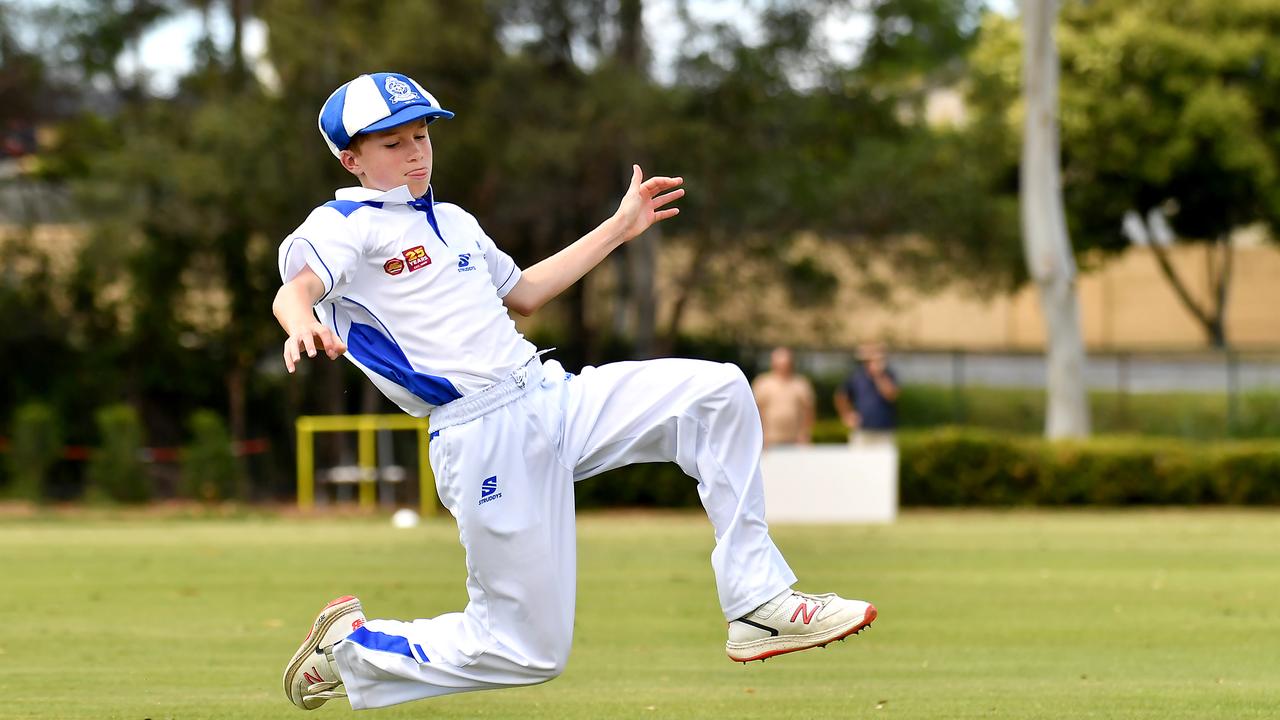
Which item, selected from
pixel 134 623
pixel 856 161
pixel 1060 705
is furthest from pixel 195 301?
pixel 1060 705

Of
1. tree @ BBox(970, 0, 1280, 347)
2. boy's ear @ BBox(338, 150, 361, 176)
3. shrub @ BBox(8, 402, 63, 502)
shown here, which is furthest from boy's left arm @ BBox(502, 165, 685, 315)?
→ tree @ BBox(970, 0, 1280, 347)

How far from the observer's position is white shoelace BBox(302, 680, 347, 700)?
621 centimetres

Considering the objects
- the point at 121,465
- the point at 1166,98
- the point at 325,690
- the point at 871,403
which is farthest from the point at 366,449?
the point at 1166,98

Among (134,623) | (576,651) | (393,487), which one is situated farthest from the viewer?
(393,487)

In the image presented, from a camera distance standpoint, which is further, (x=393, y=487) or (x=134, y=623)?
(x=393, y=487)

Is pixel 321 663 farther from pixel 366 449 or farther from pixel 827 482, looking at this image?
pixel 366 449

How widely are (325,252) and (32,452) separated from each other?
2378cm

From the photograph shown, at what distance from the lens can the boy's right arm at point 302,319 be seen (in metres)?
5.12

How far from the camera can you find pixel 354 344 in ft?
19.4

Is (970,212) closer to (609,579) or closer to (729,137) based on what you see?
(729,137)

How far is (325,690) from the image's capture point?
6246 millimetres

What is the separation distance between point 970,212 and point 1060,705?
22.5m

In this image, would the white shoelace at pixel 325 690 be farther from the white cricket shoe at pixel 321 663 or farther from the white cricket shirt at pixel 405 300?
the white cricket shirt at pixel 405 300

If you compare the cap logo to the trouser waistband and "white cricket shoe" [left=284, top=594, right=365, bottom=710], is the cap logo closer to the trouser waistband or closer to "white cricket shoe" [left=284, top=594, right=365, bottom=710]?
the trouser waistband
